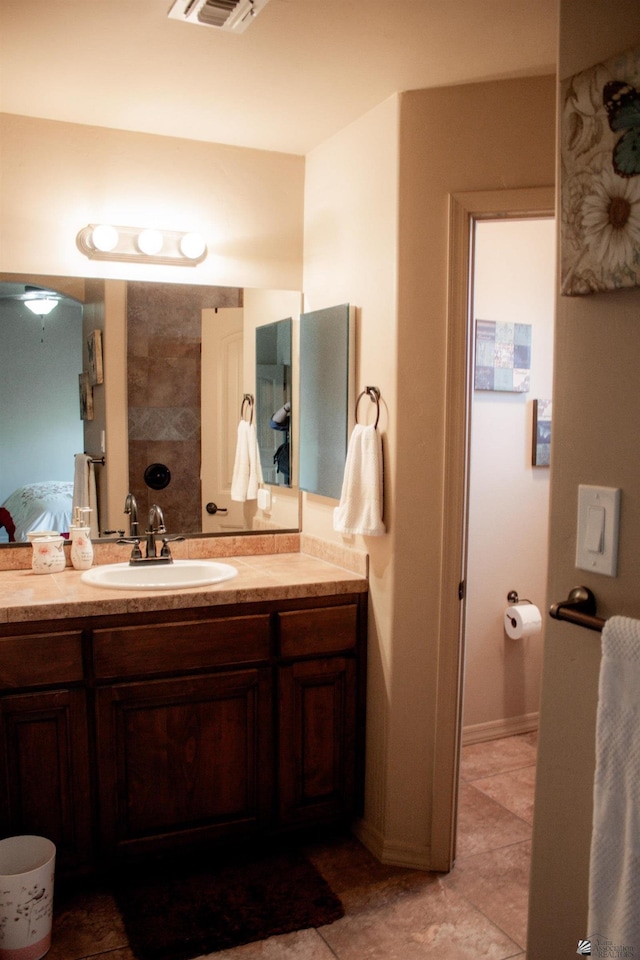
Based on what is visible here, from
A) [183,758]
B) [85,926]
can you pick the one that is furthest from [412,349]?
[85,926]

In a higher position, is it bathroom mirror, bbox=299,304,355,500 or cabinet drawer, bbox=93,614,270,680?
bathroom mirror, bbox=299,304,355,500

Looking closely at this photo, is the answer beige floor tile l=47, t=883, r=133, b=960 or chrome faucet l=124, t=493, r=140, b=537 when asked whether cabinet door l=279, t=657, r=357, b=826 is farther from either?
chrome faucet l=124, t=493, r=140, b=537

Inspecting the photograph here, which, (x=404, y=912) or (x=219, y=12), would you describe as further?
(x=404, y=912)

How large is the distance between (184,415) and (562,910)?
2.07 m

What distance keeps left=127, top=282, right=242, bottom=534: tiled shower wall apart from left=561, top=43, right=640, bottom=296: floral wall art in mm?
1857

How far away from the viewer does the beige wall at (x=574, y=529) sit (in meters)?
1.17

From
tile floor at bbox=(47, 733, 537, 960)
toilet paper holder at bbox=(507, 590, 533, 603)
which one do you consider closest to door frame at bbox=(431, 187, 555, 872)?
tile floor at bbox=(47, 733, 537, 960)

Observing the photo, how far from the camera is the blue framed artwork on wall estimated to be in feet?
10.9

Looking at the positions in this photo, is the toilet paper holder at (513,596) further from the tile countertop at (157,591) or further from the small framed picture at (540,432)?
the tile countertop at (157,591)

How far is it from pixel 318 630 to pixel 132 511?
0.82m

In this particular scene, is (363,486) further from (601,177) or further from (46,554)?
(601,177)

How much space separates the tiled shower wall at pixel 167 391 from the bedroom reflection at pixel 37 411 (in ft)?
0.68

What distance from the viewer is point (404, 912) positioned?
2.28m

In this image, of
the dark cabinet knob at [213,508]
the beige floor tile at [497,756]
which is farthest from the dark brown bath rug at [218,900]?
the dark cabinet knob at [213,508]
